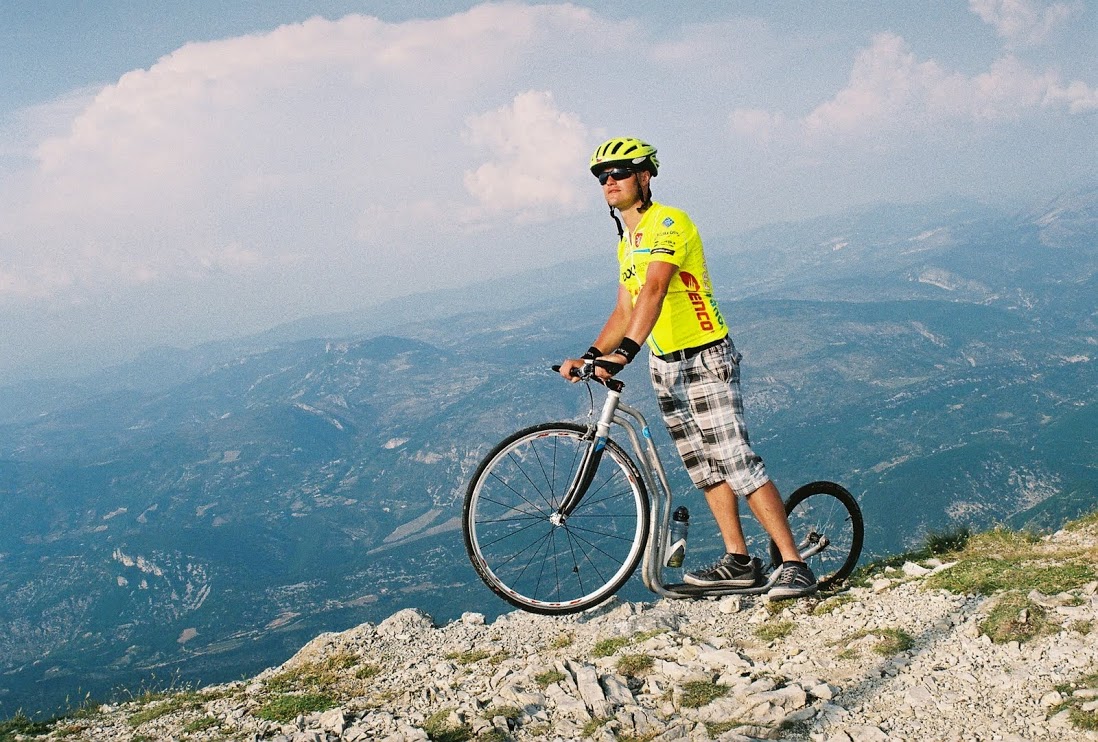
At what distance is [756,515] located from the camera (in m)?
6.04

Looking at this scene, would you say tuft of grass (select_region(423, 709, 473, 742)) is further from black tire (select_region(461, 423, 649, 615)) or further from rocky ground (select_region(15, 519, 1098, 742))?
black tire (select_region(461, 423, 649, 615))

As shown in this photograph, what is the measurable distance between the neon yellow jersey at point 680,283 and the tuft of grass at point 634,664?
7.84ft

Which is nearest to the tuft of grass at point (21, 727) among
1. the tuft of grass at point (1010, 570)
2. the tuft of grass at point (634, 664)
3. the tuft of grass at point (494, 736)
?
the tuft of grass at point (494, 736)

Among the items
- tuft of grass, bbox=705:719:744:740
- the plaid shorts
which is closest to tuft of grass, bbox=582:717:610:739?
tuft of grass, bbox=705:719:744:740

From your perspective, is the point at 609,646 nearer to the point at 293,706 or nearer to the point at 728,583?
the point at 728,583

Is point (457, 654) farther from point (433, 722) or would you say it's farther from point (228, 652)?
point (228, 652)

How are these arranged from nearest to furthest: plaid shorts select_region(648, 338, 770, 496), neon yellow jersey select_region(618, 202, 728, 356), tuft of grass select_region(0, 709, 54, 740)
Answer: neon yellow jersey select_region(618, 202, 728, 356)
plaid shorts select_region(648, 338, 770, 496)
tuft of grass select_region(0, 709, 54, 740)

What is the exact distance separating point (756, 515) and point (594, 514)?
1.52 m

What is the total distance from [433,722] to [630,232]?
154 inches

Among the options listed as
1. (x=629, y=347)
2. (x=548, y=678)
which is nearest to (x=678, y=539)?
(x=548, y=678)

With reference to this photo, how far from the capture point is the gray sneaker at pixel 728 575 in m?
6.24

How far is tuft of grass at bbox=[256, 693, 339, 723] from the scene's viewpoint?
5.45 meters

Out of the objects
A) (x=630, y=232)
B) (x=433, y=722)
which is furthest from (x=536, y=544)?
(x=630, y=232)

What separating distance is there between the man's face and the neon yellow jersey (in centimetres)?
17
